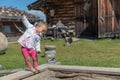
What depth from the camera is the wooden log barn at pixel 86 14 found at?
2133cm

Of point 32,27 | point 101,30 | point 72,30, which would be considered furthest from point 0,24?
point 32,27

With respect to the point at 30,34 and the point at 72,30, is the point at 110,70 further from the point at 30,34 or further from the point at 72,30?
the point at 72,30

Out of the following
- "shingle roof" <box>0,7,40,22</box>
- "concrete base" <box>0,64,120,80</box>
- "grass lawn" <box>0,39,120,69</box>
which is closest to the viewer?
"concrete base" <box>0,64,120,80</box>

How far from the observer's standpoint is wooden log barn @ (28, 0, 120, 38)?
70.0 ft

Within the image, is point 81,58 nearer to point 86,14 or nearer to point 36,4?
point 86,14

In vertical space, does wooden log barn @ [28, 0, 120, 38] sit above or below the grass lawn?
above

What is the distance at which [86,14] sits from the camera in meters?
23.9

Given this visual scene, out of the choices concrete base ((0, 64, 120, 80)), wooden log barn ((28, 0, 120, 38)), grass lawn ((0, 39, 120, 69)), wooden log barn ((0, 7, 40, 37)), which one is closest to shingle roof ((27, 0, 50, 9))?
wooden log barn ((28, 0, 120, 38))

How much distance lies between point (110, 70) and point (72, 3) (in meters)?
18.1

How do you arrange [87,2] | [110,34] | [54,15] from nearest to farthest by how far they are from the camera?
[110,34]
[87,2]
[54,15]

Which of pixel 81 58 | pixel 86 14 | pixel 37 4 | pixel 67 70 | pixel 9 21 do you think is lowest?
pixel 81 58

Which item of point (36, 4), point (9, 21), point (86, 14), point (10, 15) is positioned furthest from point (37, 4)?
point (86, 14)

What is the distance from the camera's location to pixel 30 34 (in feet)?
22.6

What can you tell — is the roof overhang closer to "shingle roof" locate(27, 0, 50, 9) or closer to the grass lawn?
"shingle roof" locate(27, 0, 50, 9)
